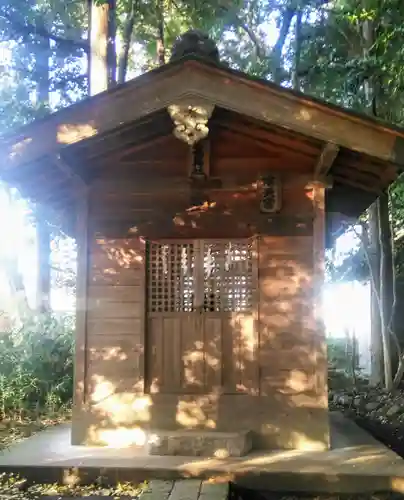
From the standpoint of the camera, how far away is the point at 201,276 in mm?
6430

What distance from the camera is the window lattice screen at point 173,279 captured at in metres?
6.51

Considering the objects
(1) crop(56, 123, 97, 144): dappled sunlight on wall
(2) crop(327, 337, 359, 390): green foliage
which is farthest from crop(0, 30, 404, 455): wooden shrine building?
(2) crop(327, 337, 359, 390): green foliage

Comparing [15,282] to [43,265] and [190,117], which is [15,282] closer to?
[43,265]

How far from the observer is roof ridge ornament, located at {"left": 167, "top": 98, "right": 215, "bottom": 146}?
550 cm

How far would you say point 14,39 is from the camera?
11.8 metres

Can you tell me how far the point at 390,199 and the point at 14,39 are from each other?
916 centimetres

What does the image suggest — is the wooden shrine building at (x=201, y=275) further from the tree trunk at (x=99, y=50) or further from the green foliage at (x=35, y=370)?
the tree trunk at (x=99, y=50)

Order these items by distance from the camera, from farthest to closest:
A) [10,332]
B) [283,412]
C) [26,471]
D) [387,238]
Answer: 1. [387,238]
2. [10,332]
3. [283,412]
4. [26,471]

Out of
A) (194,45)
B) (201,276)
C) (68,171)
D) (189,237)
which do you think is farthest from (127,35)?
(201,276)

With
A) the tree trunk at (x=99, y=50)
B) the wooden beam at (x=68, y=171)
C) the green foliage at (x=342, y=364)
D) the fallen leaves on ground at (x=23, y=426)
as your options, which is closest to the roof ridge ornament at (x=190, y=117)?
the wooden beam at (x=68, y=171)

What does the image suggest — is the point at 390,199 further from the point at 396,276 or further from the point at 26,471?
the point at 26,471

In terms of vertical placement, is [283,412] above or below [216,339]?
below

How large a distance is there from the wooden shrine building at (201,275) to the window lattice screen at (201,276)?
0.04ft

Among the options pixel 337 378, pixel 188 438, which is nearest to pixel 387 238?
pixel 337 378
